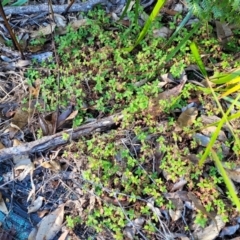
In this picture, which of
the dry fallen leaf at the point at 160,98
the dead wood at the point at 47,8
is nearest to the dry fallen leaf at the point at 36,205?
the dry fallen leaf at the point at 160,98

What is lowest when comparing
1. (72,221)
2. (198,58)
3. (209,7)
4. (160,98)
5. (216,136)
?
(72,221)

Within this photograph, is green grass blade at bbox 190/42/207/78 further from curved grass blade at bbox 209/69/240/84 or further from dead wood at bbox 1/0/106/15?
dead wood at bbox 1/0/106/15

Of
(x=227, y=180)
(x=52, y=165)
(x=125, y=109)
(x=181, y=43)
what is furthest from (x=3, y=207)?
(x=181, y=43)

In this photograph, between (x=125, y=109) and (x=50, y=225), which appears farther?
(x=125, y=109)

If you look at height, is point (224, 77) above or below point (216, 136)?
above

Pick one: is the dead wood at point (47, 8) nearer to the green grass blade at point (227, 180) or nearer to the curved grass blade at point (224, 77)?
the curved grass blade at point (224, 77)

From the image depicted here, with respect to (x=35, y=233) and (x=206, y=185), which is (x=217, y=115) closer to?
(x=206, y=185)

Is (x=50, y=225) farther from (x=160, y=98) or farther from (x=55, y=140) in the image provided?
(x=160, y=98)
